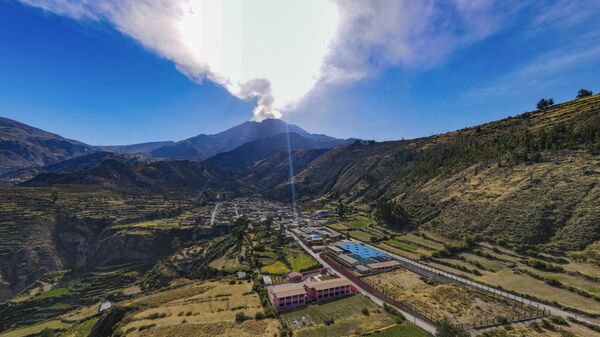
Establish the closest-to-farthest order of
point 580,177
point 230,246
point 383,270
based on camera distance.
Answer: point 383,270 → point 580,177 → point 230,246

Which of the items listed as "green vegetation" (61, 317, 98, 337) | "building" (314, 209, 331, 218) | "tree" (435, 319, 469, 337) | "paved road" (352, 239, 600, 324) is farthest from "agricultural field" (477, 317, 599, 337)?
"building" (314, 209, 331, 218)

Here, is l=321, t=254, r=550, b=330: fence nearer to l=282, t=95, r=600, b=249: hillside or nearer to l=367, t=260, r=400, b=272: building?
l=367, t=260, r=400, b=272: building

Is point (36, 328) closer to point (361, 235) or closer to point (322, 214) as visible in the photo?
point (361, 235)

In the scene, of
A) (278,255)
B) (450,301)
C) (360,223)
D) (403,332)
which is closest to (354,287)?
(450,301)

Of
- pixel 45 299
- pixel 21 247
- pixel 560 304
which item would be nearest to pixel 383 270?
pixel 560 304

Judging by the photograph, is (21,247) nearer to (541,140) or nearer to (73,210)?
(73,210)

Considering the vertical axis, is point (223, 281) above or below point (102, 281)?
above

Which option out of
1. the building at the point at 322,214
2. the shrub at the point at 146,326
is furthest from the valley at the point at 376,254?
the building at the point at 322,214
